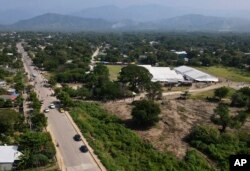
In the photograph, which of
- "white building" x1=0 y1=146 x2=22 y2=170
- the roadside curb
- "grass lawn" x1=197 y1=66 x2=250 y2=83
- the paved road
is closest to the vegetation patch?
the roadside curb

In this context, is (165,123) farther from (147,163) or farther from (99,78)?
(99,78)

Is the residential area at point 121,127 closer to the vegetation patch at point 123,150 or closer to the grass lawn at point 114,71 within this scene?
the vegetation patch at point 123,150

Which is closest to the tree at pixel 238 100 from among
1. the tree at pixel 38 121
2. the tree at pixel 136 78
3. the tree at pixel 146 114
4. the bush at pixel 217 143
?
Answer: the bush at pixel 217 143

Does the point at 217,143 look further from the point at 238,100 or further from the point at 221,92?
the point at 221,92

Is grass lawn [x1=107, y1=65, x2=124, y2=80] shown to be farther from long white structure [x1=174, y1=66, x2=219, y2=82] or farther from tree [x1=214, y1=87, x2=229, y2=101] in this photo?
tree [x1=214, y1=87, x2=229, y2=101]

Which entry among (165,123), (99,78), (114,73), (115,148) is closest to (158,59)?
(114,73)

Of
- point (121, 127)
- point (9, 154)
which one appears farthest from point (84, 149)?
point (121, 127)
